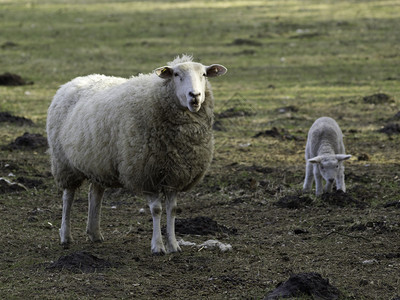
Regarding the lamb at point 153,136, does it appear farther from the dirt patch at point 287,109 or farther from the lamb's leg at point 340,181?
the dirt patch at point 287,109

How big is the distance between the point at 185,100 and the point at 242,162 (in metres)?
5.29

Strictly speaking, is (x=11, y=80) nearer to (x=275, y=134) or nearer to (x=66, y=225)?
(x=275, y=134)

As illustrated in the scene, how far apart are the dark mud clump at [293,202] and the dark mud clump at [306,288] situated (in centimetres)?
348

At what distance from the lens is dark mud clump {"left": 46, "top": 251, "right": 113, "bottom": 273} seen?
6656 mm

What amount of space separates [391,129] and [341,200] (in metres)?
5.51

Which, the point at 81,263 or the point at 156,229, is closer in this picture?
the point at 81,263

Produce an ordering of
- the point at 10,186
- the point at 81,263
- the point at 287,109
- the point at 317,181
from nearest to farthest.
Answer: the point at 81,263 → the point at 317,181 → the point at 10,186 → the point at 287,109

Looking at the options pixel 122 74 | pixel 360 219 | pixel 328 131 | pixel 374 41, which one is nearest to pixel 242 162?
pixel 328 131

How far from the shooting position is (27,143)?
13.4 meters

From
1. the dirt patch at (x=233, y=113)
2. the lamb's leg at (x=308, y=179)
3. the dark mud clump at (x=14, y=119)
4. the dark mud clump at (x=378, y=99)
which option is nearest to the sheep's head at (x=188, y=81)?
the lamb's leg at (x=308, y=179)

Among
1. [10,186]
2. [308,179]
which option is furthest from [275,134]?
[10,186]

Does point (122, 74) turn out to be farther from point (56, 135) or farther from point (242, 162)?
point (56, 135)

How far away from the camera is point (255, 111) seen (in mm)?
17156

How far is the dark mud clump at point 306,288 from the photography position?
5734 millimetres
